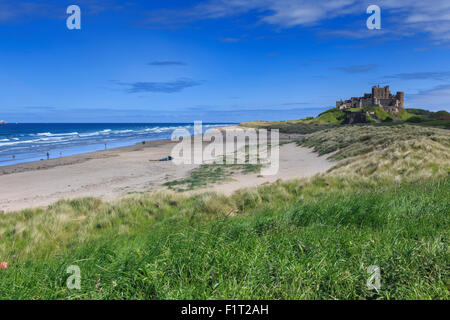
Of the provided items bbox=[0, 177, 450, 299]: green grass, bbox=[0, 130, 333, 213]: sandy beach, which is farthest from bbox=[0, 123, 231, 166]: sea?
bbox=[0, 177, 450, 299]: green grass

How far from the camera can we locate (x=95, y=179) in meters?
20.5

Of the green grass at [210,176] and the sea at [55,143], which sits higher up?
the sea at [55,143]

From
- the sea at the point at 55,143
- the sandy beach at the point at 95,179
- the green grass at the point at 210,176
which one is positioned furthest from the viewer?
the sea at the point at 55,143

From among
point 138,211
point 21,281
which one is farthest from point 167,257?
point 138,211

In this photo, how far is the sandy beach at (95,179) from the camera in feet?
50.9

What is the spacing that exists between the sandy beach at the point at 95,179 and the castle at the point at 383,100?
71103mm

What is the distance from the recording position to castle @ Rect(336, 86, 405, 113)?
272 feet
